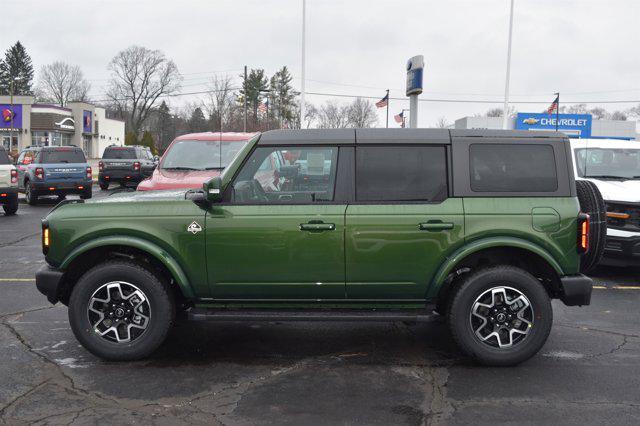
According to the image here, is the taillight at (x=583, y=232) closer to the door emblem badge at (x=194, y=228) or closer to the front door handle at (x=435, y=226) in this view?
the front door handle at (x=435, y=226)

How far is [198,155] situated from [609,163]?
6.60 m

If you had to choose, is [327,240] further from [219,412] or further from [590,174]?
[590,174]

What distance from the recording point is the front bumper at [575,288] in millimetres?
4789

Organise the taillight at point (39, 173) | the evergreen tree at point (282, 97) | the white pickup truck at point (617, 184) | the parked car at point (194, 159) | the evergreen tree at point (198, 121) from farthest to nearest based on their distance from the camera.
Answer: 1. the evergreen tree at point (198, 121)
2. the evergreen tree at point (282, 97)
3. the taillight at point (39, 173)
4. the parked car at point (194, 159)
5. the white pickup truck at point (617, 184)

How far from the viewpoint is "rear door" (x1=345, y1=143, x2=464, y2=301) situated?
4.76 m

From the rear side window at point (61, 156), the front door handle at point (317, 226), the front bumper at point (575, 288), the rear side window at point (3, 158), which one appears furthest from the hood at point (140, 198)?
the rear side window at point (61, 156)

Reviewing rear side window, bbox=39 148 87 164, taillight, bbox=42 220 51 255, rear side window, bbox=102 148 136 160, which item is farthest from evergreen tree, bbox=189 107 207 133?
taillight, bbox=42 220 51 255

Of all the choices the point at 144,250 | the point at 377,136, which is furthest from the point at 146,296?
the point at 377,136

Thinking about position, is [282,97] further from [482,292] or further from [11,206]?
[482,292]

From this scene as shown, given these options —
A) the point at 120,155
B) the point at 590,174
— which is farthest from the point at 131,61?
the point at 590,174

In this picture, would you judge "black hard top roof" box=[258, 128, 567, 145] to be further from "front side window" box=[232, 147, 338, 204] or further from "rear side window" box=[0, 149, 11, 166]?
"rear side window" box=[0, 149, 11, 166]

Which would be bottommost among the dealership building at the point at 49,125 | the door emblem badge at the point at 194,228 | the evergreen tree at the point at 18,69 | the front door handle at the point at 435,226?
the door emblem badge at the point at 194,228

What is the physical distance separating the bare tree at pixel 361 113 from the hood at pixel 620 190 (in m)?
63.2

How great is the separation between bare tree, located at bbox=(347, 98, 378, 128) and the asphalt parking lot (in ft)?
218
